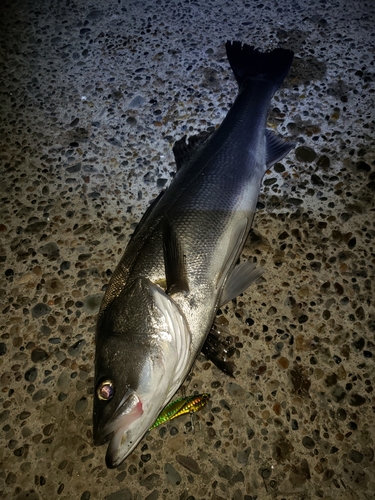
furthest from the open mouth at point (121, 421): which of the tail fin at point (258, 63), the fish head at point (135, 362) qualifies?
the tail fin at point (258, 63)

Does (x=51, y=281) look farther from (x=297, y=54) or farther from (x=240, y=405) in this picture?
(x=297, y=54)

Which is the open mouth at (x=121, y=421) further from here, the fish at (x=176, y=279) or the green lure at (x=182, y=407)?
the green lure at (x=182, y=407)

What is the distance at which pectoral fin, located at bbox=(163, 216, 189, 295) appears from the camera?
5.60 ft

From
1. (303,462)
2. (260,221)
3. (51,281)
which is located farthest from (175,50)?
(303,462)

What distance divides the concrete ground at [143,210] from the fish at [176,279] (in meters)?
0.27

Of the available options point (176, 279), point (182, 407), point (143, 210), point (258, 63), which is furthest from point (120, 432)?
point (258, 63)

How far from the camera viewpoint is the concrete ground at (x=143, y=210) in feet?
5.61

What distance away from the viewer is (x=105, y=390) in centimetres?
152

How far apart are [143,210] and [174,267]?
0.83m

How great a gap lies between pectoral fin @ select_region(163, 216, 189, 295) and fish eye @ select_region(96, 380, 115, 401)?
46 cm

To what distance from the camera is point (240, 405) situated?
1.83 metres

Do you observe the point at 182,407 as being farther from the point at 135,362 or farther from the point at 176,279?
the point at 176,279

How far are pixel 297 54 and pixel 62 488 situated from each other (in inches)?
131

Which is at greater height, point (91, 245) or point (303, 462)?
point (91, 245)
